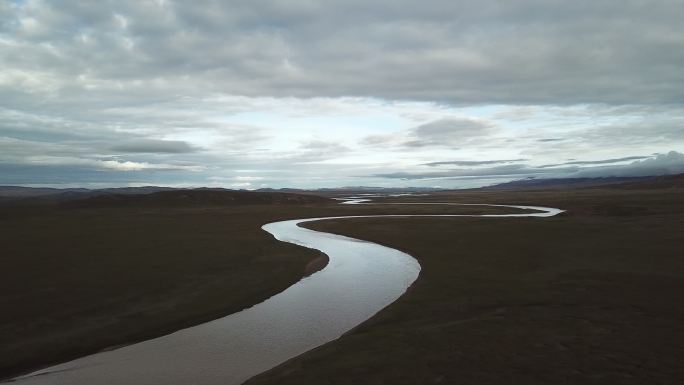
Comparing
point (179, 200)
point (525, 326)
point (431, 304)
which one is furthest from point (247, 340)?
point (179, 200)

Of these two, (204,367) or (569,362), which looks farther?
(204,367)

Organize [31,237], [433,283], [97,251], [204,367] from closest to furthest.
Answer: [204,367] → [433,283] → [97,251] → [31,237]

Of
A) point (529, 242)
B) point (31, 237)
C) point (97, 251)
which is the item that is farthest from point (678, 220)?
point (31, 237)

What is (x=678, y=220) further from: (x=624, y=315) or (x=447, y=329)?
(x=447, y=329)

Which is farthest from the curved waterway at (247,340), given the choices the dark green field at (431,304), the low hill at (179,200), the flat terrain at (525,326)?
the low hill at (179,200)

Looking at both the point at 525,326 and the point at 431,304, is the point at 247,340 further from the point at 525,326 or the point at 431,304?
the point at 525,326

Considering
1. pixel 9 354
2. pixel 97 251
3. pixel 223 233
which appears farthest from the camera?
pixel 223 233

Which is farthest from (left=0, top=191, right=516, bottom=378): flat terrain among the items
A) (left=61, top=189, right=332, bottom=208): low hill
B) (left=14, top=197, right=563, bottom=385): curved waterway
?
(left=61, top=189, right=332, bottom=208): low hill

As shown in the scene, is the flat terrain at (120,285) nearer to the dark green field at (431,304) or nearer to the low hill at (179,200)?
the dark green field at (431,304)

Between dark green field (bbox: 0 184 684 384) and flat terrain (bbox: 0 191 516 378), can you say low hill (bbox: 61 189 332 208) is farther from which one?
dark green field (bbox: 0 184 684 384)
